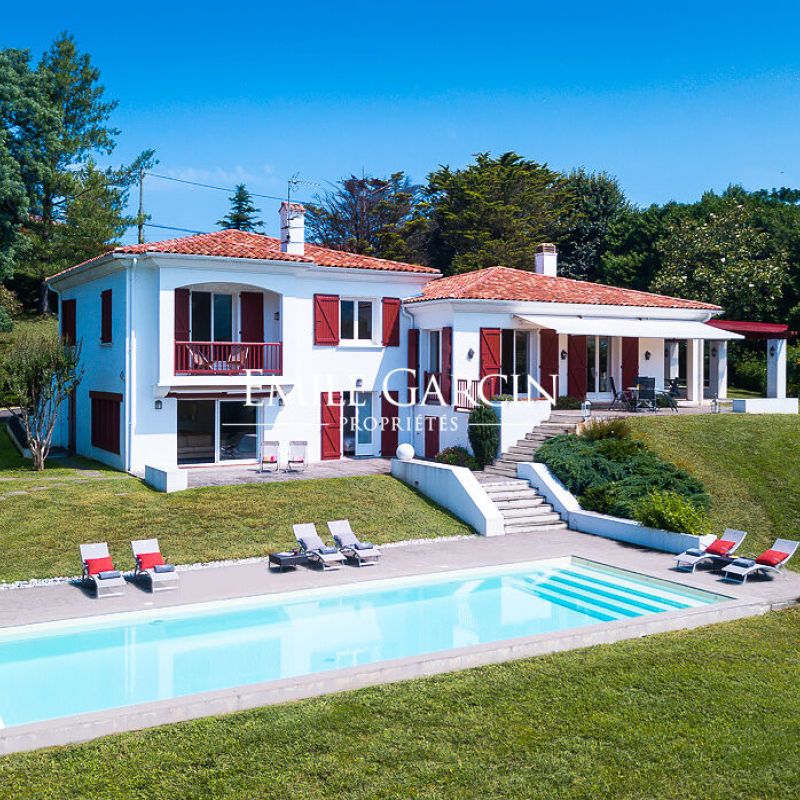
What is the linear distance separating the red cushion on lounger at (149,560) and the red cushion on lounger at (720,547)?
1271cm

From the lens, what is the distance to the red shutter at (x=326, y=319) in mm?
31891

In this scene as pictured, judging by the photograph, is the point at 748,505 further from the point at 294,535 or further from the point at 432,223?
the point at 432,223

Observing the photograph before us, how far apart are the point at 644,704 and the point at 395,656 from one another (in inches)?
179

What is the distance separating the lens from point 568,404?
110ft

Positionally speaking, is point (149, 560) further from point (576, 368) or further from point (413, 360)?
point (576, 368)

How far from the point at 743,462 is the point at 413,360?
43.6ft

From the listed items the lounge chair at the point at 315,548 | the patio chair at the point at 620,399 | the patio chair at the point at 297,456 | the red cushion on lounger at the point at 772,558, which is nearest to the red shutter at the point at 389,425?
the patio chair at the point at 297,456

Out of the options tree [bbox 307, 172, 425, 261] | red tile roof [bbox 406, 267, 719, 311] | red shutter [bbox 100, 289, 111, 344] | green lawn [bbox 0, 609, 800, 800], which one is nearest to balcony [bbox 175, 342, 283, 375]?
red shutter [bbox 100, 289, 111, 344]

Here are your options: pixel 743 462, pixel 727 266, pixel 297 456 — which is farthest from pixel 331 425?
pixel 727 266

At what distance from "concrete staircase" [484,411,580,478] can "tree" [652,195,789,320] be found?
27927 mm

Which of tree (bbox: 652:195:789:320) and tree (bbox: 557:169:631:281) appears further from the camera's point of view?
tree (bbox: 557:169:631:281)

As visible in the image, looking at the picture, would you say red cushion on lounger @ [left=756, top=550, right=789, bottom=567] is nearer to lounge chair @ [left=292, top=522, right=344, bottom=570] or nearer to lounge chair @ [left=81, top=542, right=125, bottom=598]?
lounge chair @ [left=292, top=522, right=344, bottom=570]

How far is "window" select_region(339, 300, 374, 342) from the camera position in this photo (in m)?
33.2

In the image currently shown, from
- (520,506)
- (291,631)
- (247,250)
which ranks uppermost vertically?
(247,250)
